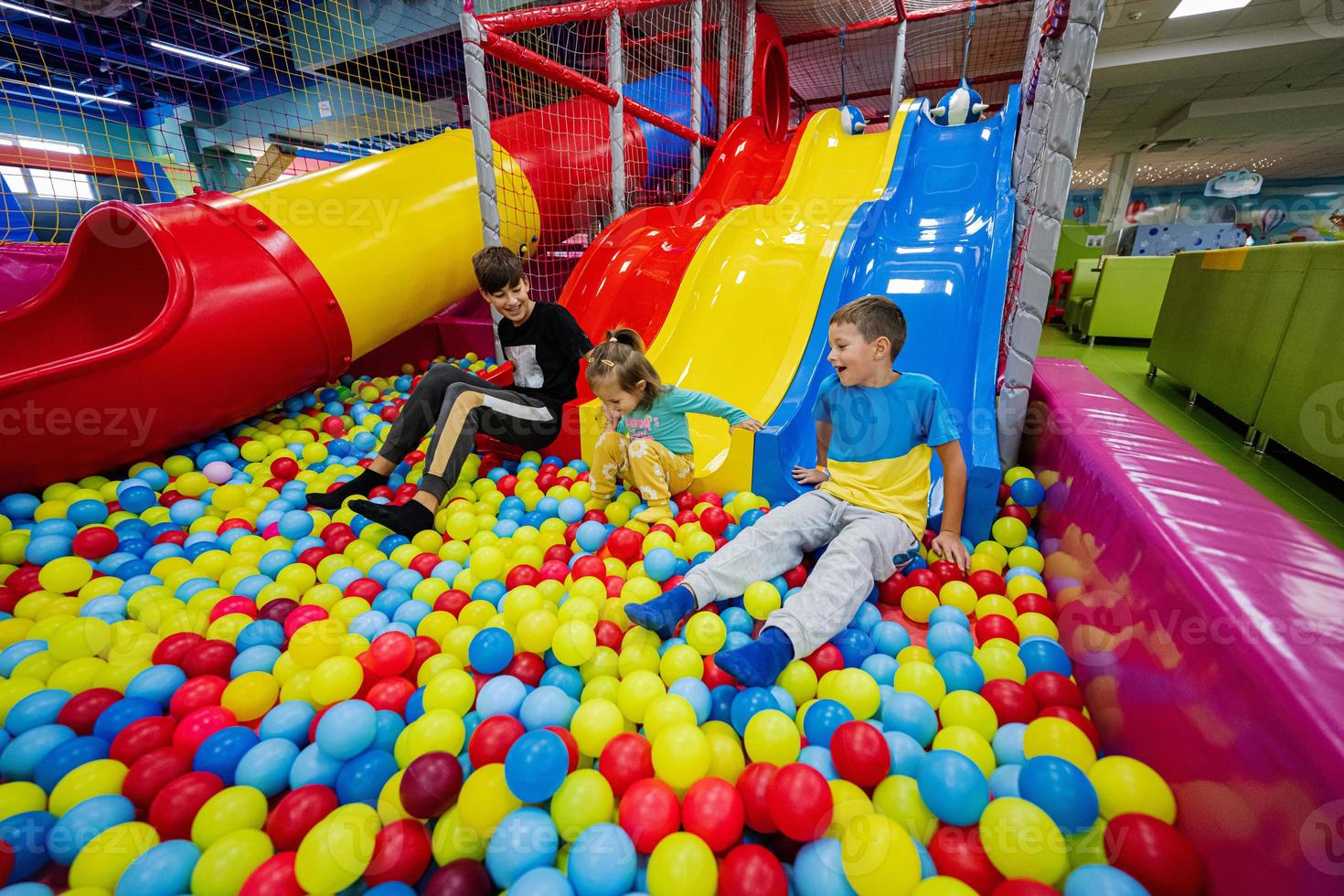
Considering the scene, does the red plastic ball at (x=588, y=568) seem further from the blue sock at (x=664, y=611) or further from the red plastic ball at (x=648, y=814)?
the red plastic ball at (x=648, y=814)

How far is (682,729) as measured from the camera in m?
1.03

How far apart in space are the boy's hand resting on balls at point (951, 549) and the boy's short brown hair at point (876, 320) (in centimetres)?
54

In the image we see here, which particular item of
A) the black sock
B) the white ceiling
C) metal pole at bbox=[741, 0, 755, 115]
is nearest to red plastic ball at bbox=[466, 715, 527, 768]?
the black sock

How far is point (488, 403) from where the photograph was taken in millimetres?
2250

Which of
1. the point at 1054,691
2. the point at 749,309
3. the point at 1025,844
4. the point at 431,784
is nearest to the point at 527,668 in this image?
the point at 431,784

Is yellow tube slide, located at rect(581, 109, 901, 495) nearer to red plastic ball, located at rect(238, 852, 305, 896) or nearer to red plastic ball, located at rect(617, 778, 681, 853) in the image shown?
red plastic ball, located at rect(617, 778, 681, 853)

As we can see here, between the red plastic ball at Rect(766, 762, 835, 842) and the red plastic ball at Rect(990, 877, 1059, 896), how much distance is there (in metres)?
0.24

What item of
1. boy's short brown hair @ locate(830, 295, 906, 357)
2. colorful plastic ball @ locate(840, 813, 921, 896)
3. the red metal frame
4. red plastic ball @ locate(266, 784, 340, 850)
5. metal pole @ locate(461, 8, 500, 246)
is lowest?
red plastic ball @ locate(266, 784, 340, 850)

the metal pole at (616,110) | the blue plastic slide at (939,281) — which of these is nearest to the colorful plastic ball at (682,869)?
the blue plastic slide at (939,281)

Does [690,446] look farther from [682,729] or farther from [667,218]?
[667,218]

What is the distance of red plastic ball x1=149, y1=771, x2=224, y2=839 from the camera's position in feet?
3.16

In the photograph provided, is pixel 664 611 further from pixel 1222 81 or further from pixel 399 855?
pixel 1222 81

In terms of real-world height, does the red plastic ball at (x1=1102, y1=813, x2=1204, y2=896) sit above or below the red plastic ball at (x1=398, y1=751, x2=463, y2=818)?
above

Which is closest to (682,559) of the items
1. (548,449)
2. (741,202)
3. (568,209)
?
(548,449)
